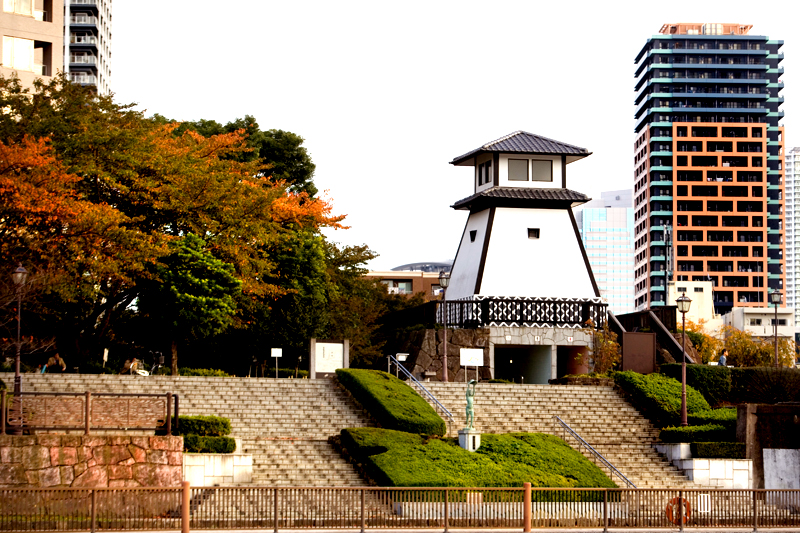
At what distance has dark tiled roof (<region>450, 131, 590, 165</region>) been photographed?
1951 inches

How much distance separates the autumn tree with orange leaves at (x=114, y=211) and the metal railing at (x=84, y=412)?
6.12 metres

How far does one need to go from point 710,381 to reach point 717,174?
369ft

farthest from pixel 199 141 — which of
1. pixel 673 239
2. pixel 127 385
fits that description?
pixel 673 239

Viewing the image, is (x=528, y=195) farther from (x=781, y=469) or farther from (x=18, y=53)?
(x=18, y=53)

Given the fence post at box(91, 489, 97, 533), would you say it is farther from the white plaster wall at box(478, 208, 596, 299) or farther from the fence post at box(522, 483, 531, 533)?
the white plaster wall at box(478, 208, 596, 299)

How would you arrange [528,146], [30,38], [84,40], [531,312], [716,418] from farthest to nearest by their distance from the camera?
[84,40]
[30,38]
[528,146]
[531,312]
[716,418]

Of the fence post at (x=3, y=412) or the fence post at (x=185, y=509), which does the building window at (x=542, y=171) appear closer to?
the fence post at (x=3, y=412)

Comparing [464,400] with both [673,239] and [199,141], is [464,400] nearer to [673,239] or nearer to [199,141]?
[199,141]

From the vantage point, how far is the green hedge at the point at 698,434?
33.3 metres

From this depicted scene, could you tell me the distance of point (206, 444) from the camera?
91.1 ft

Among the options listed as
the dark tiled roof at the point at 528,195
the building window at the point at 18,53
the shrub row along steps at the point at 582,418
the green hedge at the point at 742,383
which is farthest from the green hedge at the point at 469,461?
the building window at the point at 18,53

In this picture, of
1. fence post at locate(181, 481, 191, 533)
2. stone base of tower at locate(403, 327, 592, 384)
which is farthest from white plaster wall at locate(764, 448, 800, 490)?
fence post at locate(181, 481, 191, 533)

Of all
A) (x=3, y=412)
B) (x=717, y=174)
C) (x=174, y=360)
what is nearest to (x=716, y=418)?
(x=174, y=360)

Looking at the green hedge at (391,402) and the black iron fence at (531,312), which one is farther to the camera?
the black iron fence at (531,312)
